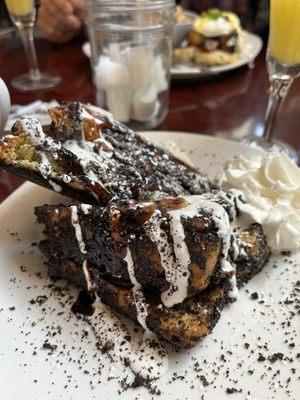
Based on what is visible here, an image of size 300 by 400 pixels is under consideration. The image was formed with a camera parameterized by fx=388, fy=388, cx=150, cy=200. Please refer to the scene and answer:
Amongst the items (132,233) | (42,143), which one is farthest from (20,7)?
(132,233)

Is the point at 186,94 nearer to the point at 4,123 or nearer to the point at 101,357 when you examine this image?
the point at 4,123

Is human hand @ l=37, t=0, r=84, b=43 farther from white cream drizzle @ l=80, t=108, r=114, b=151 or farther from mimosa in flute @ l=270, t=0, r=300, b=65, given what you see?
white cream drizzle @ l=80, t=108, r=114, b=151

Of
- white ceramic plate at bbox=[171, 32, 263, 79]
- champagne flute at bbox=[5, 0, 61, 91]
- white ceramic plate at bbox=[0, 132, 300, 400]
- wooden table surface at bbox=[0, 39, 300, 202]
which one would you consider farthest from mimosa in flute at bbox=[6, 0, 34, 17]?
white ceramic plate at bbox=[0, 132, 300, 400]

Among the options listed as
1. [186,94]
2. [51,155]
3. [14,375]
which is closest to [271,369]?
[14,375]

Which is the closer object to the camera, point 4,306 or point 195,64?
point 4,306

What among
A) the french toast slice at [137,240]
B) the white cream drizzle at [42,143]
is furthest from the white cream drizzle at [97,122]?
the french toast slice at [137,240]

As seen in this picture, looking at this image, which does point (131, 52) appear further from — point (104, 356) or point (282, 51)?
point (104, 356)
